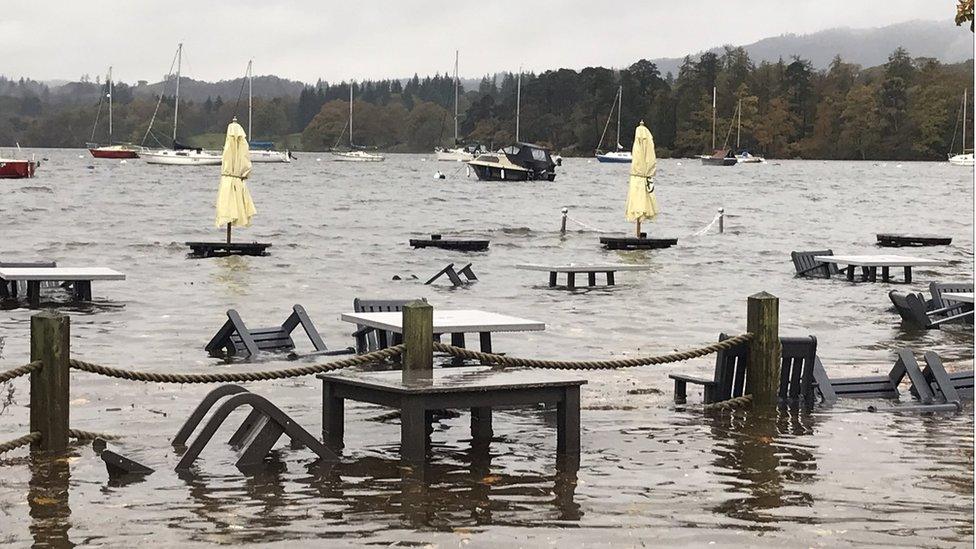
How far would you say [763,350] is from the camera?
11.6 meters

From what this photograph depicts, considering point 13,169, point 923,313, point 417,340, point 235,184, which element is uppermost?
point 235,184

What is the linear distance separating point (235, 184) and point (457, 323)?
68.9 ft

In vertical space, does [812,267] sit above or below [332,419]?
below

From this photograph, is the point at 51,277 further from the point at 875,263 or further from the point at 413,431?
the point at 875,263

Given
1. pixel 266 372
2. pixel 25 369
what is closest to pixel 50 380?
pixel 25 369

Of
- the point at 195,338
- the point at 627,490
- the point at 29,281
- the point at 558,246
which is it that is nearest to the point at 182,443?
the point at 627,490

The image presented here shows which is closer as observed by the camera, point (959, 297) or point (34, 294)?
point (959, 297)

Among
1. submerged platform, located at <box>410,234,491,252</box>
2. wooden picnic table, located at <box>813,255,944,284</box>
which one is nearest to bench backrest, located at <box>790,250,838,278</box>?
wooden picnic table, located at <box>813,255,944,284</box>

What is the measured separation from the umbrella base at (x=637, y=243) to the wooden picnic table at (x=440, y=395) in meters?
28.4

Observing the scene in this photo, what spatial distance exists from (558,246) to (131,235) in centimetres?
1411

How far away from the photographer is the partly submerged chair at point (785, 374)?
12.0 meters

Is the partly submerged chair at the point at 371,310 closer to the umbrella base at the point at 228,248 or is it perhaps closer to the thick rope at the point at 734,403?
the thick rope at the point at 734,403

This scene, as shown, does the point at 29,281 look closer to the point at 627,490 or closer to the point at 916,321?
the point at 916,321

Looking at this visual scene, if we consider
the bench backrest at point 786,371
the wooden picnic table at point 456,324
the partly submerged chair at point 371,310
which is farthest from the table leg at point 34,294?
the bench backrest at point 786,371
